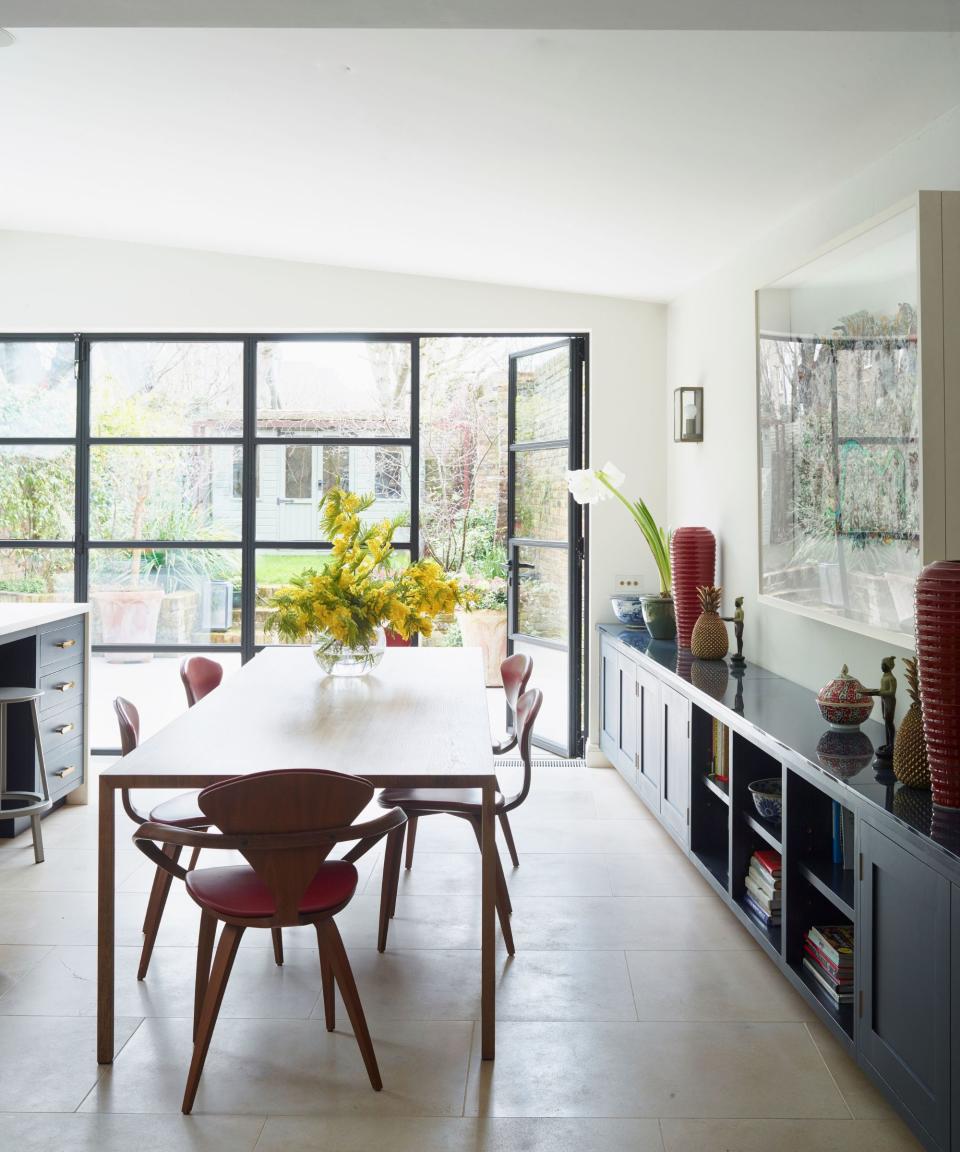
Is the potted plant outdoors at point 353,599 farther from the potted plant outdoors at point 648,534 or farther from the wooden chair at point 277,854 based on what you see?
the potted plant outdoors at point 648,534

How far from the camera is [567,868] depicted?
414 cm

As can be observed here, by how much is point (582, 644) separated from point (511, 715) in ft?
3.18

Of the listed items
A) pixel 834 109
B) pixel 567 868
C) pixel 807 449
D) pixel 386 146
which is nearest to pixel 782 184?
pixel 834 109

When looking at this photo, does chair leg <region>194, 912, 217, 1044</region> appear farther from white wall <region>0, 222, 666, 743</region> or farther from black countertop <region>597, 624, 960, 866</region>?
white wall <region>0, 222, 666, 743</region>

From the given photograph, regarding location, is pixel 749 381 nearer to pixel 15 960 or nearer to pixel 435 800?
pixel 435 800

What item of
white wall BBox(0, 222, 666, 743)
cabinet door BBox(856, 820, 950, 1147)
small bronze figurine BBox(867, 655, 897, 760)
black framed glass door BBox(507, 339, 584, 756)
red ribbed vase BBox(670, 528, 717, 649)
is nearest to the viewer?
cabinet door BBox(856, 820, 950, 1147)

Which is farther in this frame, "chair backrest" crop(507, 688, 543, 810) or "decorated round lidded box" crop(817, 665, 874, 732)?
"chair backrest" crop(507, 688, 543, 810)

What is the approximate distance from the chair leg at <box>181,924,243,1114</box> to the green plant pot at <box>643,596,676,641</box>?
3162mm

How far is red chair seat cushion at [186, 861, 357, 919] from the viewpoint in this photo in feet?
8.18

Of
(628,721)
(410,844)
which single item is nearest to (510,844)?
(410,844)

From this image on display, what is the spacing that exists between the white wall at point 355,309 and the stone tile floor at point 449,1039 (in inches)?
100.0

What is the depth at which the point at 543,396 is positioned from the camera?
6.18 m

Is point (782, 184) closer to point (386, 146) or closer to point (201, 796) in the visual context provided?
point (386, 146)

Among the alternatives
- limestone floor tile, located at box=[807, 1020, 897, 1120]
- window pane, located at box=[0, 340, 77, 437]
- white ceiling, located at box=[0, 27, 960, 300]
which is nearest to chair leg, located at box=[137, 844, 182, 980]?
limestone floor tile, located at box=[807, 1020, 897, 1120]
